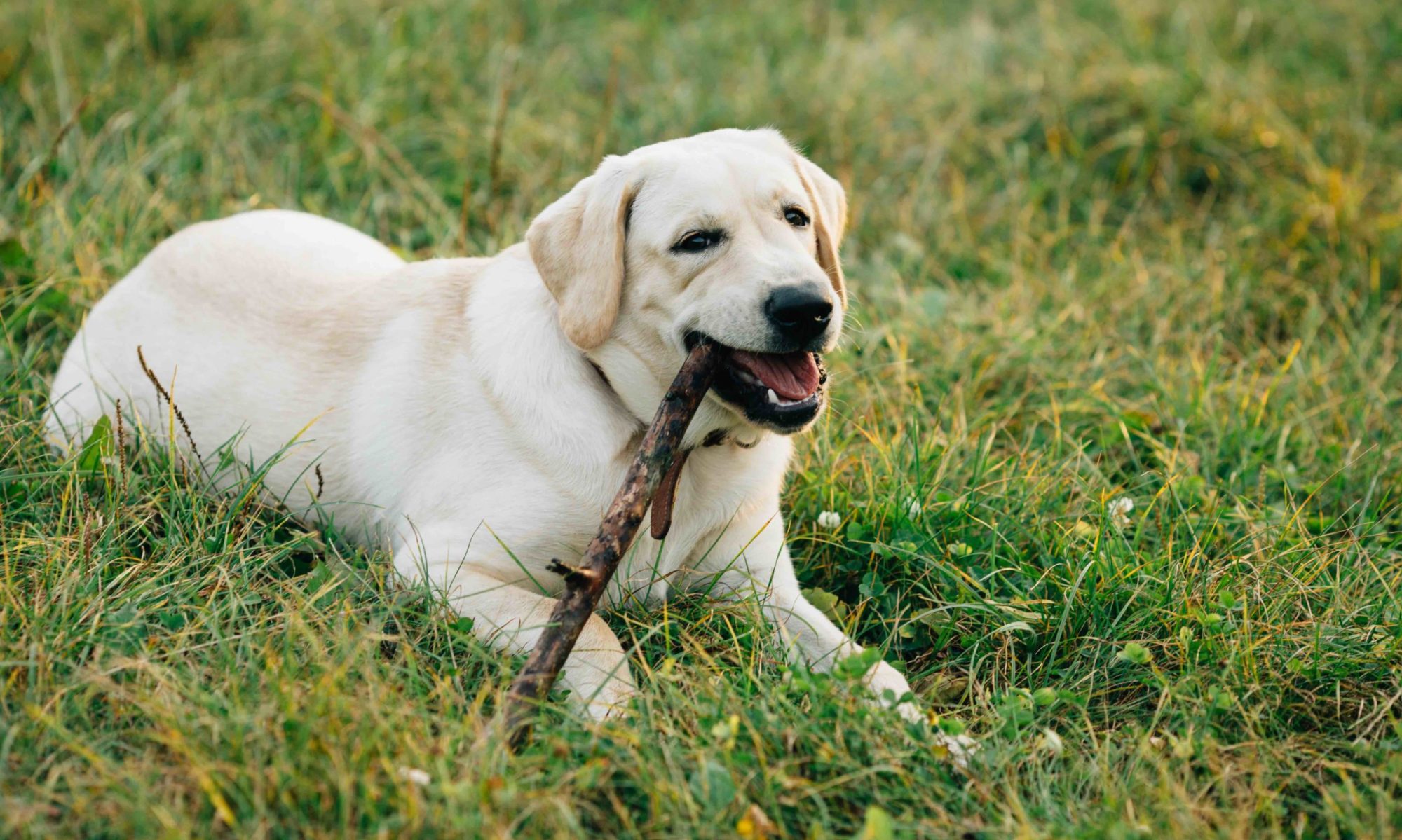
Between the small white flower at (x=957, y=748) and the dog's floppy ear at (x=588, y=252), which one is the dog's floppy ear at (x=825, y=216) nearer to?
the dog's floppy ear at (x=588, y=252)

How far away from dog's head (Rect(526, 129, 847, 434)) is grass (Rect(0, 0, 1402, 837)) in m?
0.57

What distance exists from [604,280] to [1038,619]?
1330 millimetres

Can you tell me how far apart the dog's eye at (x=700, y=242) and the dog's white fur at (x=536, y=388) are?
0.02m

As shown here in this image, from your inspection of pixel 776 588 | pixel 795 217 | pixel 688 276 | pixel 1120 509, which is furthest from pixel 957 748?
pixel 795 217

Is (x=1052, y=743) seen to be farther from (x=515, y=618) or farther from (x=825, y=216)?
(x=825, y=216)

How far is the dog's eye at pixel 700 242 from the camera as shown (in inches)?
112

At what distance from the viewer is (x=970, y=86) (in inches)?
236

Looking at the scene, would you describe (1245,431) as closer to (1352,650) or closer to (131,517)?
(1352,650)

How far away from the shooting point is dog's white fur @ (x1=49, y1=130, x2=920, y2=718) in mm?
2816

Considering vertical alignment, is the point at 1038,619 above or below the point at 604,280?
below

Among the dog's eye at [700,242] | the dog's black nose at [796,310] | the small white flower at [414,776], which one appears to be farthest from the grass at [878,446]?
the dog's eye at [700,242]

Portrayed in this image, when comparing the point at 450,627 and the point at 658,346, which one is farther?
the point at 658,346

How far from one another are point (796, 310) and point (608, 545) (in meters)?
0.69

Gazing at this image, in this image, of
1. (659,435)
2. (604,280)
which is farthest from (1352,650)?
(604,280)
